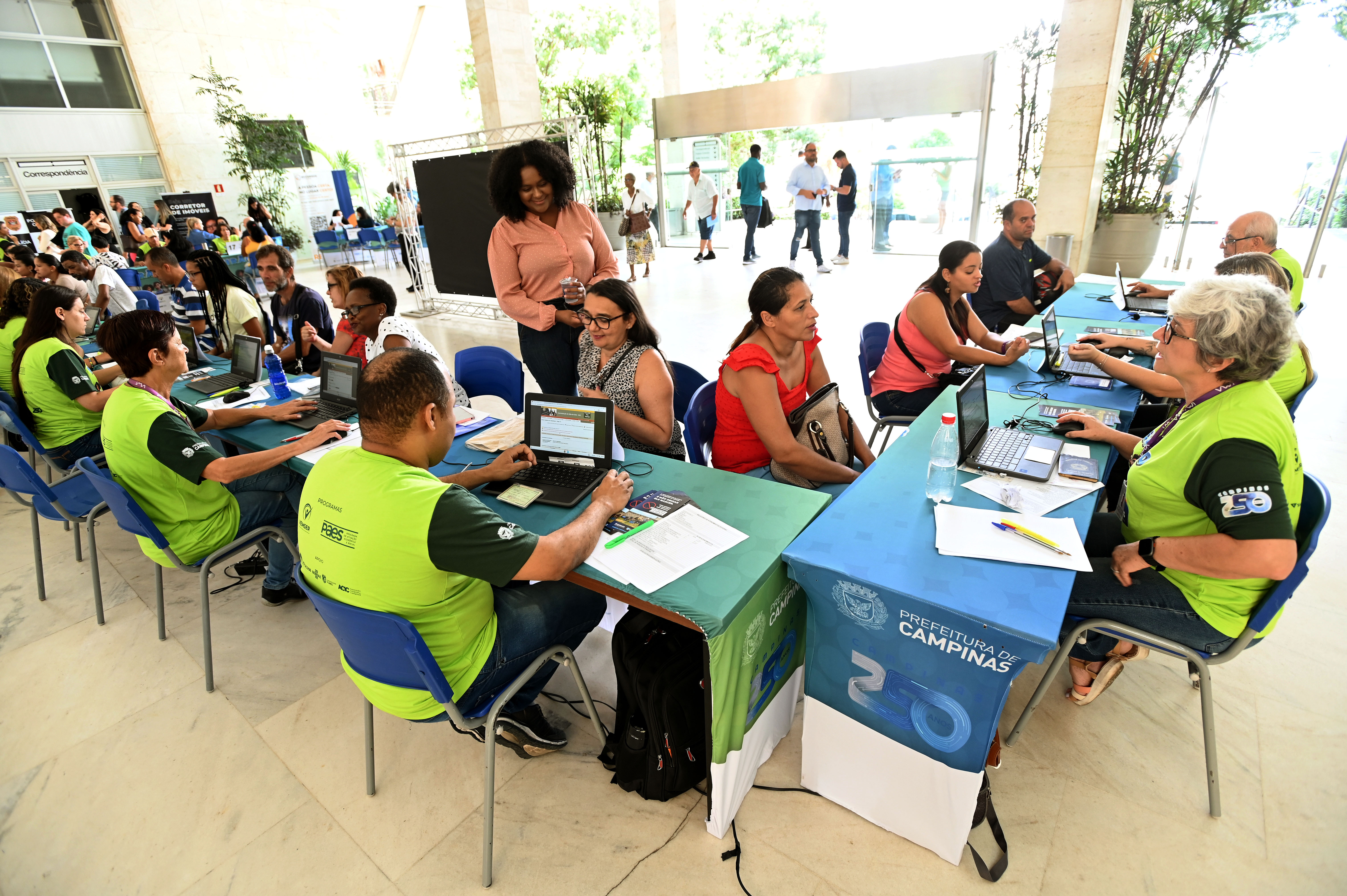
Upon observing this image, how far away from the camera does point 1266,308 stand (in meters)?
1.53

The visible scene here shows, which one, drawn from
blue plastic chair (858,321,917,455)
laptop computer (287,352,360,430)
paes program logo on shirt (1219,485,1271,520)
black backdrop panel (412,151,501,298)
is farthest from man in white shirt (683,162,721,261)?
paes program logo on shirt (1219,485,1271,520)

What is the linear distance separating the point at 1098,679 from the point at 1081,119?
7.40m

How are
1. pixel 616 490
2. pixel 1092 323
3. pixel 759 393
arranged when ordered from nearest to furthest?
pixel 616 490, pixel 759 393, pixel 1092 323

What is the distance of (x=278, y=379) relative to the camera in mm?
3213

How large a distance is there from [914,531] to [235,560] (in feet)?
11.1

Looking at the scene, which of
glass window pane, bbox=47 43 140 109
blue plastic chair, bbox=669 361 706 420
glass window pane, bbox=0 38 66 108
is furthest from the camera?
glass window pane, bbox=47 43 140 109

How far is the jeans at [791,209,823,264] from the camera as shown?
910 centimetres

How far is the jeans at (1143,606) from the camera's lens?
64.7 inches

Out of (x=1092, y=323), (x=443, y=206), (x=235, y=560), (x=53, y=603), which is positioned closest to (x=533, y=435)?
(x=235, y=560)

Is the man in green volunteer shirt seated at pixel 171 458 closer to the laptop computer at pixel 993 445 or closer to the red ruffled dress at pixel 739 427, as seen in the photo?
the red ruffled dress at pixel 739 427

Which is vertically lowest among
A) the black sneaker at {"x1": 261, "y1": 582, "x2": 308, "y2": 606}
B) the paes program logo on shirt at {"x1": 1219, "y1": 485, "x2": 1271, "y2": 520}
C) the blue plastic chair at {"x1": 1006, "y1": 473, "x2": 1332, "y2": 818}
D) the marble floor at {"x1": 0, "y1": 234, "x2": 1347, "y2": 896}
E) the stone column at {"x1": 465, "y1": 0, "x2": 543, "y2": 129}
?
the marble floor at {"x1": 0, "y1": 234, "x2": 1347, "y2": 896}

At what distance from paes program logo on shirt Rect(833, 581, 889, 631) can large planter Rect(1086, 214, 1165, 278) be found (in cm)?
836

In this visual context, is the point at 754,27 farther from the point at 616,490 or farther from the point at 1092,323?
the point at 616,490

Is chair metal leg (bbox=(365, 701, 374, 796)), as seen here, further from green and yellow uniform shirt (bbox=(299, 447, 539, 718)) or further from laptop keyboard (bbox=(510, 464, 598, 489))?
laptop keyboard (bbox=(510, 464, 598, 489))
